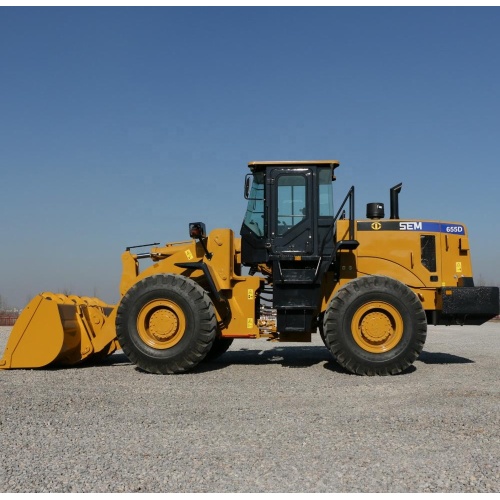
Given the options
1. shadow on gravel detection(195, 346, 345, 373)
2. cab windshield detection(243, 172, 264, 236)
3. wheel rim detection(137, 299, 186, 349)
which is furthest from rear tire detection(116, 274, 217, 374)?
cab windshield detection(243, 172, 264, 236)

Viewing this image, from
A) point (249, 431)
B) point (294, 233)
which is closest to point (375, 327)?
point (294, 233)

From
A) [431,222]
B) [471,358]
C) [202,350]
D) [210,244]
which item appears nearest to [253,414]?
[202,350]

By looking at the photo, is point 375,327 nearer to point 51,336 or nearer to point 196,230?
point 196,230

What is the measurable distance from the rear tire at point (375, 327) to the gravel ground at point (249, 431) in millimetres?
307

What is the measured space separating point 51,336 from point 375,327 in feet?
17.4

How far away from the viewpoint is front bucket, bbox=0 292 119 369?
32.4 ft

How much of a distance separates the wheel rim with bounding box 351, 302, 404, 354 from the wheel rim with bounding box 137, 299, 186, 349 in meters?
2.82

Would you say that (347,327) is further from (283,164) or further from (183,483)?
(183,483)

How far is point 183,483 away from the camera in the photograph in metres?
4.23

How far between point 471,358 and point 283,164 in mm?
5712

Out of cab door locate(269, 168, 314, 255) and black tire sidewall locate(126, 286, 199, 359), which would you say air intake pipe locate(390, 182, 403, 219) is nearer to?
cab door locate(269, 168, 314, 255)

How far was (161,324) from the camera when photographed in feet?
32.1

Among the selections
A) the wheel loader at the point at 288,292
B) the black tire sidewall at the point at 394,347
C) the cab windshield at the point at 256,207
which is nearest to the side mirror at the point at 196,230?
the wheel loader at the point at 288,292

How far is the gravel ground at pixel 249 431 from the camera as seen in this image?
14.2ft
